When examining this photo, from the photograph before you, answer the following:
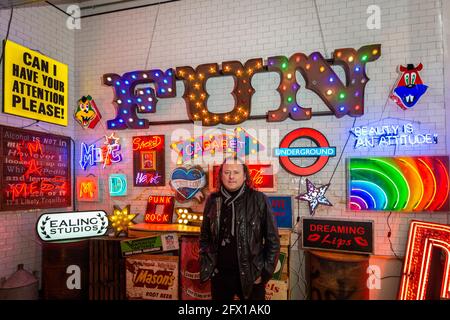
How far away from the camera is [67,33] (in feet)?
17.9

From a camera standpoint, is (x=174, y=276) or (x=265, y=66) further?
(x=265, y=66)

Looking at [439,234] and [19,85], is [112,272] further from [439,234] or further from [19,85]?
[439,234]

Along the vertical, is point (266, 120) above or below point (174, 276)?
above

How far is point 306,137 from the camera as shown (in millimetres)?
4398

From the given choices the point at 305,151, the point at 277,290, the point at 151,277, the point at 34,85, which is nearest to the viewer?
the point at 277,290

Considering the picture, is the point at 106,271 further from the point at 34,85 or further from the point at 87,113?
the point at 34,85

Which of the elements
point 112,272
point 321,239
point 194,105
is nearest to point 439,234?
point 321,239

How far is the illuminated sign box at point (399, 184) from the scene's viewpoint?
3.85 m

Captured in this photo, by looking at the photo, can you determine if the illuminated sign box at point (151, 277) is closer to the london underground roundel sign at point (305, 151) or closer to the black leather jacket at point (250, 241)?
the black leather jacket at point (250, 241)

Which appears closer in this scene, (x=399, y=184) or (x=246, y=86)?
(x=399, y=184)

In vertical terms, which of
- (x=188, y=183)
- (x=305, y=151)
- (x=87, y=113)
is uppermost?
(x=87, y=113)

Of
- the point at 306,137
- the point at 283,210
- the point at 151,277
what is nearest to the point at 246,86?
the point at 306,137

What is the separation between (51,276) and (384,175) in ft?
14.6

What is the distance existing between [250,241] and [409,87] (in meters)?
2.82
